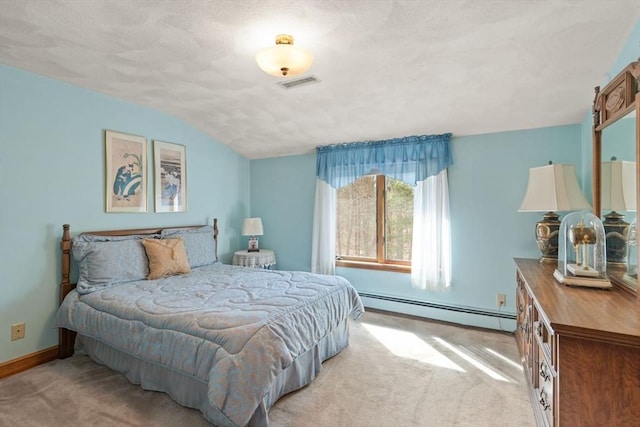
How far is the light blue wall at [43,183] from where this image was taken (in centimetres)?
242

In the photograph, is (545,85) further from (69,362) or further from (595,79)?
(69,362)

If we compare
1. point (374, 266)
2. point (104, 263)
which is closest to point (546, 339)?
point (374, 266)

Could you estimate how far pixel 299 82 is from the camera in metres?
2.69

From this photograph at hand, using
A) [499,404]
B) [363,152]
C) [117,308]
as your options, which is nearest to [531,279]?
[499,404]

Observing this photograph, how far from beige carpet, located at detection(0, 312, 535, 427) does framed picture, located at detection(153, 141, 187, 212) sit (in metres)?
1.69

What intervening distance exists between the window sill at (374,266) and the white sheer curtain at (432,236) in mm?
166

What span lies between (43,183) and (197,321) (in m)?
1.96

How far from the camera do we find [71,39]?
6.88ft

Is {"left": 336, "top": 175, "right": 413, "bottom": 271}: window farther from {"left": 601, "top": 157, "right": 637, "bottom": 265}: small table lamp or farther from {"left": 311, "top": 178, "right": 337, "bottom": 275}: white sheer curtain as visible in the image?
{"left": 601, "top": 157, "right": 637, "bottom": 265}: small table lamp

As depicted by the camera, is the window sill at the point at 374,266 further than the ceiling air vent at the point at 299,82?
Yes

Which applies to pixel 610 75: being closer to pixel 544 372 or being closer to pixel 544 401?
pixel 544 372

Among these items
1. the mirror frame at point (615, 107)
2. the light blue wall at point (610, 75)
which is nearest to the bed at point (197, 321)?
the mirror frame at point (615, 107)

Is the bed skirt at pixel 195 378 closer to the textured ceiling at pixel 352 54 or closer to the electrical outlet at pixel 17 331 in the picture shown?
the electrical outlet at pixel 17 331

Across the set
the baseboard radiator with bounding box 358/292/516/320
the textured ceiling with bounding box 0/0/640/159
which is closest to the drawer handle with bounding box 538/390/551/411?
the baseboard radiator with bounding box 358/292/516/320
